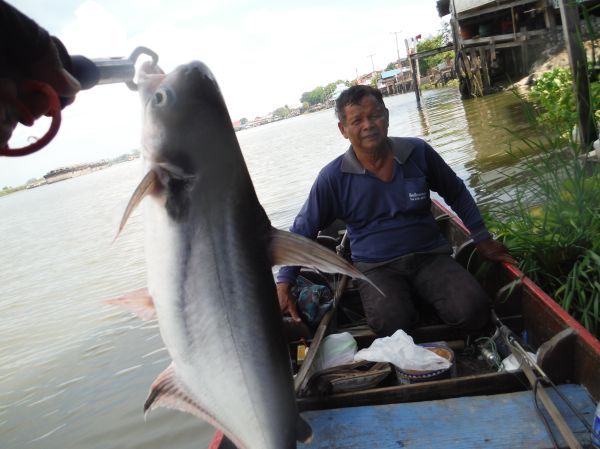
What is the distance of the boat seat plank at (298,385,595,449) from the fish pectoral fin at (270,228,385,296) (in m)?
1.12

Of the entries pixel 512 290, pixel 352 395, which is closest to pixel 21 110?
pixel 352 395

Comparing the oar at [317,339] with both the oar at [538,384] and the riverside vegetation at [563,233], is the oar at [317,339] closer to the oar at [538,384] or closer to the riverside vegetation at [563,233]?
the oar at [538,384]

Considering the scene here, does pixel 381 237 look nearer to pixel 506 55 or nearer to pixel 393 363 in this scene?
pixel 393 363

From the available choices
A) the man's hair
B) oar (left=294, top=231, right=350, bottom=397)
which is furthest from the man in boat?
oar (left=294, top=231, right=350, bottom=397)

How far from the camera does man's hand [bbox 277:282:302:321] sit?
337 cm

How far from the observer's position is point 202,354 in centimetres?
178

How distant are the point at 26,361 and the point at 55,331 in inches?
41.0

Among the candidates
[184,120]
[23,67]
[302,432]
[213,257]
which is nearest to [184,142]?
[184,120]

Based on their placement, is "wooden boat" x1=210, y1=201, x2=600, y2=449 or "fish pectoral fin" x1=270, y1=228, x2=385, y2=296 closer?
"fish pectoral fin" x1=270, y1=228, x2=385, y2=296

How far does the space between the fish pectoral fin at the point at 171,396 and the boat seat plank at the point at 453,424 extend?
92cm

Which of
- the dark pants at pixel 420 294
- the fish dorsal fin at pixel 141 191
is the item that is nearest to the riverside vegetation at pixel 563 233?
the dark pants at pixel 420 294

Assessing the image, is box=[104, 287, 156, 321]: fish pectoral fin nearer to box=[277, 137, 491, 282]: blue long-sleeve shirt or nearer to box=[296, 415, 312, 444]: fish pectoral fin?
box=[296, 415, 312, 444]: fish pectoral fin

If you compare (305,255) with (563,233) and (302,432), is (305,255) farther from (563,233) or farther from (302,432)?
(563,233)

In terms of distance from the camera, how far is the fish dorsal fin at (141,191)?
5.31ft
